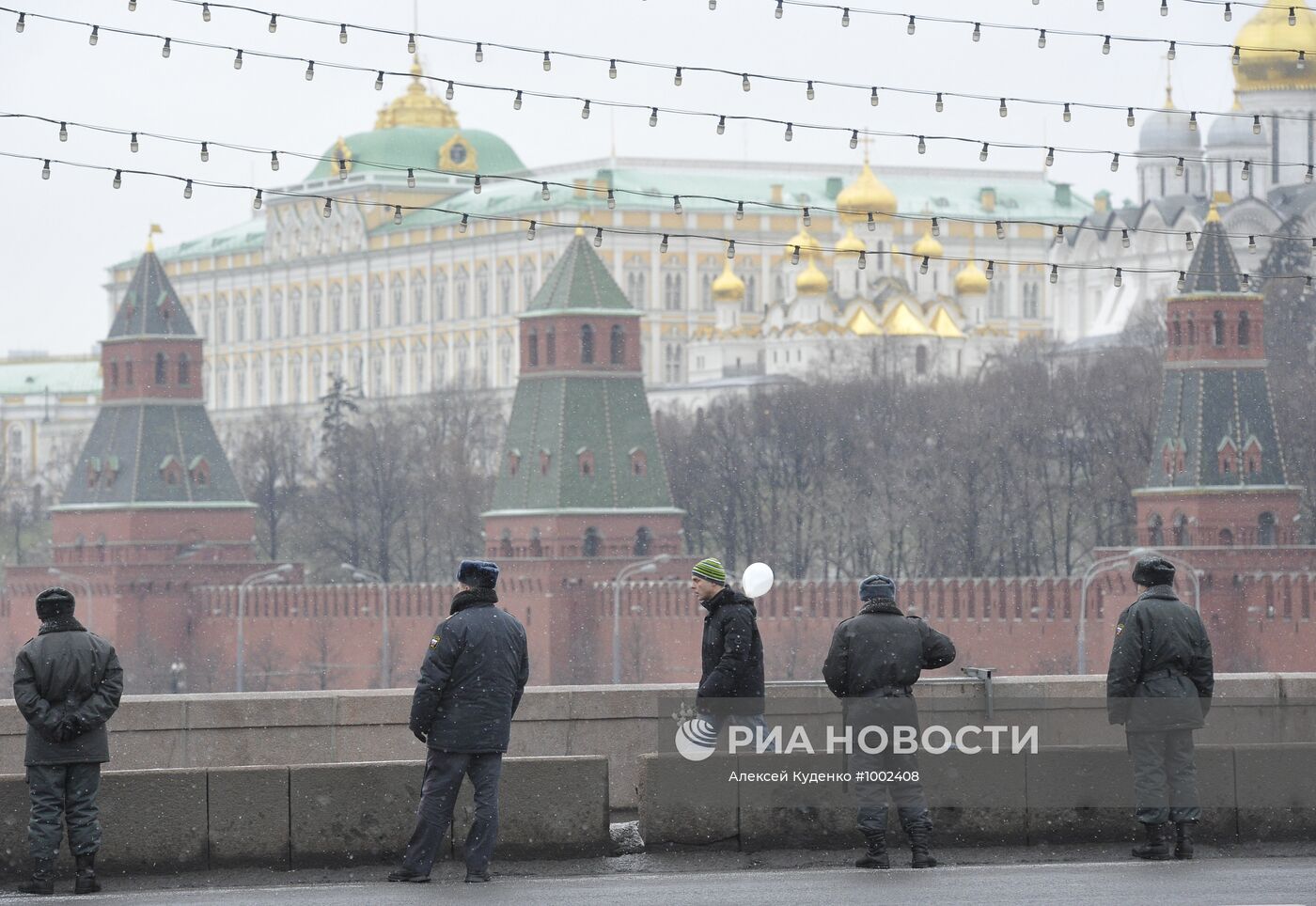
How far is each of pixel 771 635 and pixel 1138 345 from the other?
2491 cm

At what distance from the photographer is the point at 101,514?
91.2 m

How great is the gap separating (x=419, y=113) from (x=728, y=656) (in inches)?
5612

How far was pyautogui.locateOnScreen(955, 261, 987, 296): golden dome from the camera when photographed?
14200 cm

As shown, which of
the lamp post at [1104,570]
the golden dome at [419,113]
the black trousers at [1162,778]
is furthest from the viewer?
the golden dome at [419,113]

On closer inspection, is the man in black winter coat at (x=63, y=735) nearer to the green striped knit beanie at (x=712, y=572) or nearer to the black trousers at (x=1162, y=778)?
the green striped knit beanie at (x=712, y=572)

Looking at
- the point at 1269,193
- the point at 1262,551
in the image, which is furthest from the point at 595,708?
the point at 1269,193

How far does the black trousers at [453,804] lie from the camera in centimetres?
1742

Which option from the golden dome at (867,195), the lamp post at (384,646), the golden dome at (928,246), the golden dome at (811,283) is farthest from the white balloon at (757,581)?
the golden dome at (867,195)

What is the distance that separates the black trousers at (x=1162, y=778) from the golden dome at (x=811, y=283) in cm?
11625

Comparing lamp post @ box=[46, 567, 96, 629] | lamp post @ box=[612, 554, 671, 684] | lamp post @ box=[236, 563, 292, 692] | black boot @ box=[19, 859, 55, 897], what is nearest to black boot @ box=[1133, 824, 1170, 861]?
black boot @ box=[19, 859, 55, 897]

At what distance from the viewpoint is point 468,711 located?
683 inches

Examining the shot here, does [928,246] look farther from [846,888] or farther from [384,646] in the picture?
[846,888]

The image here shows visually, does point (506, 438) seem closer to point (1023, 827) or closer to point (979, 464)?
point (979, 464)

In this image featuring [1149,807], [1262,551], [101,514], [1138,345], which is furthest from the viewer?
[1138,345]
